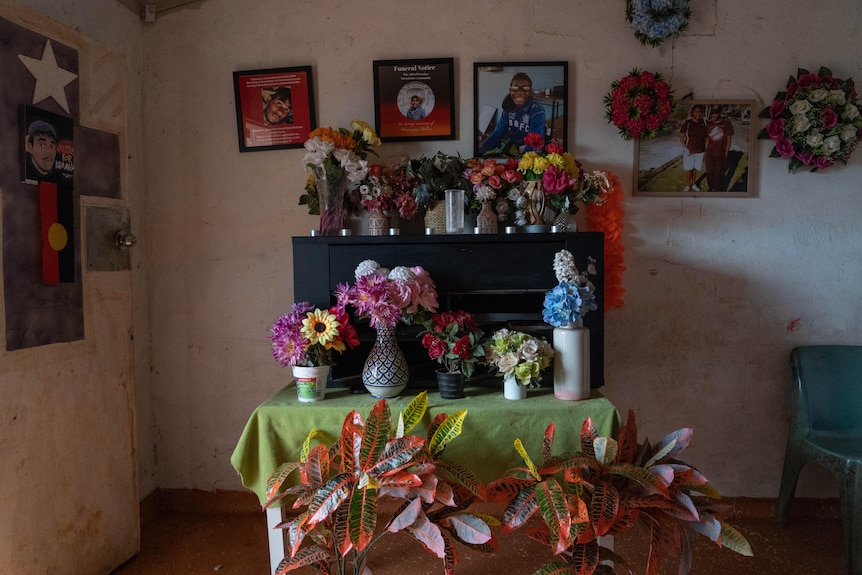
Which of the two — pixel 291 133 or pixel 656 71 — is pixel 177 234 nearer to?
pixel 291 133

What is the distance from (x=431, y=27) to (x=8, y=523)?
2524 millimetres

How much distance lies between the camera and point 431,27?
8.53 feet

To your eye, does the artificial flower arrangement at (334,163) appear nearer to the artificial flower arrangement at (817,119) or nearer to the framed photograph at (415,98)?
the framed photograph at (415,98)

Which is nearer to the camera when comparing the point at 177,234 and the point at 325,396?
the point at 325,396

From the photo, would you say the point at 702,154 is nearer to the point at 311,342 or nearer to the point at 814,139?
the point at 814,139

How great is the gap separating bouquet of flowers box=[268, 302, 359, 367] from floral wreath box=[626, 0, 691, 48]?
5.95 feet

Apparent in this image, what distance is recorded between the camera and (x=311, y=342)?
2.00m

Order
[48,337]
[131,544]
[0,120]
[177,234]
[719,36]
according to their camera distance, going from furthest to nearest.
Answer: [177,234] < [719,36] < [131,544] < [48,337] < [0,120]

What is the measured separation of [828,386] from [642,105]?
4.91 feet

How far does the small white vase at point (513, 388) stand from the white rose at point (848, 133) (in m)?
1.83

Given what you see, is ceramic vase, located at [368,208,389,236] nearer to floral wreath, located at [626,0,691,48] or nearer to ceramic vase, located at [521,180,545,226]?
ceramic vase, located at [521,180,545,226]

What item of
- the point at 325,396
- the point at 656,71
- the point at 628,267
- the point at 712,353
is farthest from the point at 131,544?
the point at 656,71

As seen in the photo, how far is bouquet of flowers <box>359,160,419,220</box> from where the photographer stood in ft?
7.82

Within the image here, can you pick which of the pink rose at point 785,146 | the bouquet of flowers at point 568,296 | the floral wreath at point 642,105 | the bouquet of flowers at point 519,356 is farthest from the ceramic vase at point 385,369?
the pink rose at point 785,146
